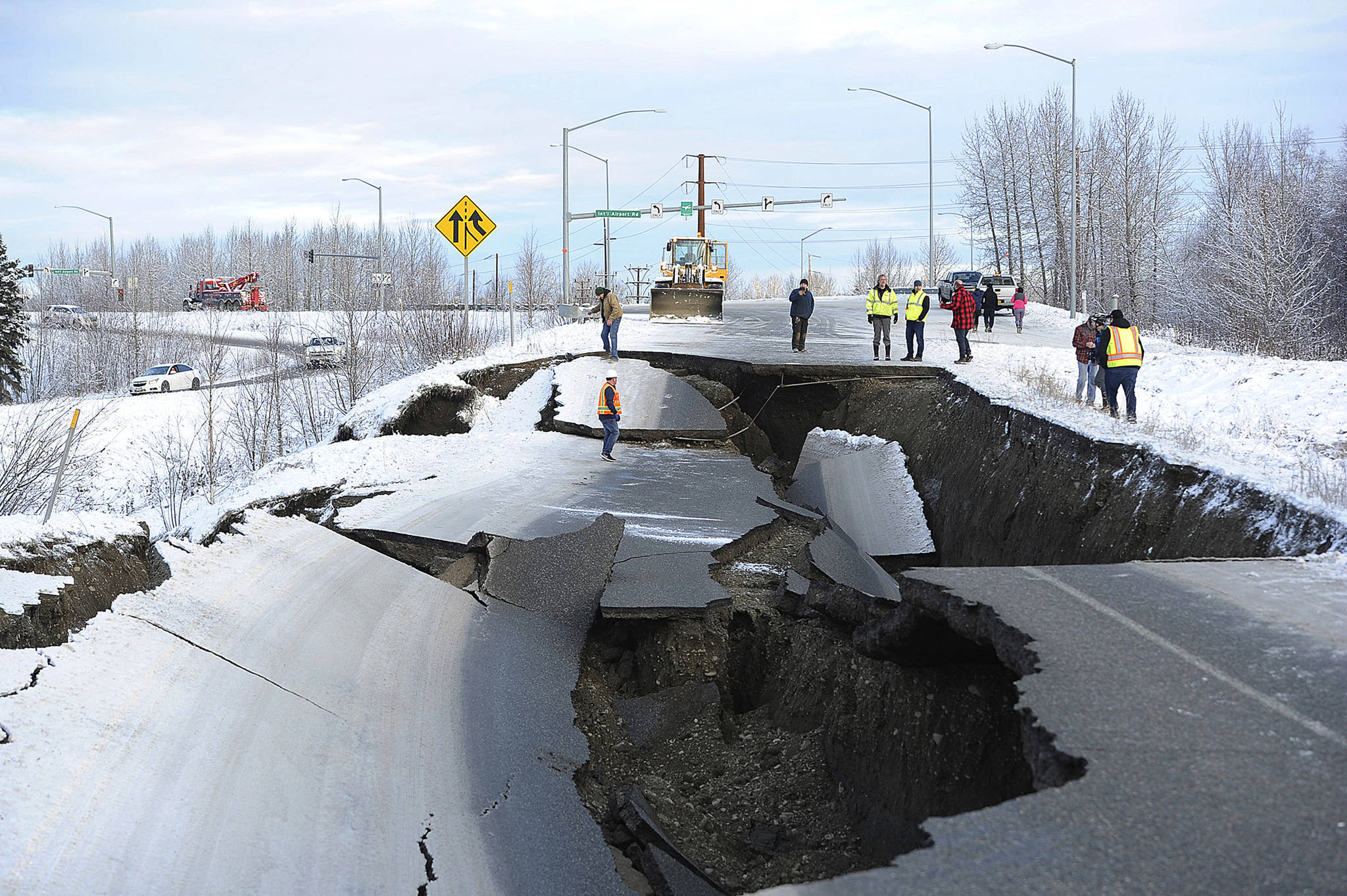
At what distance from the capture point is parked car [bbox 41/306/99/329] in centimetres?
5900

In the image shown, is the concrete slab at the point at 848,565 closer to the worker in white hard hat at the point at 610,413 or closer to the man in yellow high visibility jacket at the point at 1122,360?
the man in yellow high visibility jacket at the point at 1122,360

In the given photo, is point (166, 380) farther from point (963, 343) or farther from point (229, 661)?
point (229, 661)

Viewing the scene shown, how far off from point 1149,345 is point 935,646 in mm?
22240

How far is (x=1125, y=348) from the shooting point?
1199cm

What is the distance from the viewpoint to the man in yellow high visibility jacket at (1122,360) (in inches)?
472

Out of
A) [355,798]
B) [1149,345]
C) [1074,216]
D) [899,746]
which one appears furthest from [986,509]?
[1074,216]

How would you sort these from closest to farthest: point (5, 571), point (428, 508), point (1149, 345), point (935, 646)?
point (935, 646), point (5, 571), point (428, 508), point (1149, 345)

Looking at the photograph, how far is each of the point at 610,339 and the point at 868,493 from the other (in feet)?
28.5

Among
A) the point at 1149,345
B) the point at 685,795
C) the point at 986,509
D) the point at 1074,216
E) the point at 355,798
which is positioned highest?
the point at 1074,216

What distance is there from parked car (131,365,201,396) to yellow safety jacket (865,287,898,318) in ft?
111

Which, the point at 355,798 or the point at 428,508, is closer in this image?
the point at 355,798

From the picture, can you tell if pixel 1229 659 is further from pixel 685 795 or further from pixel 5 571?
pixel 5 571

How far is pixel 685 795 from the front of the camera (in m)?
6.37

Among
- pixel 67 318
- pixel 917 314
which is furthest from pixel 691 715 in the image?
pixel 67 318
